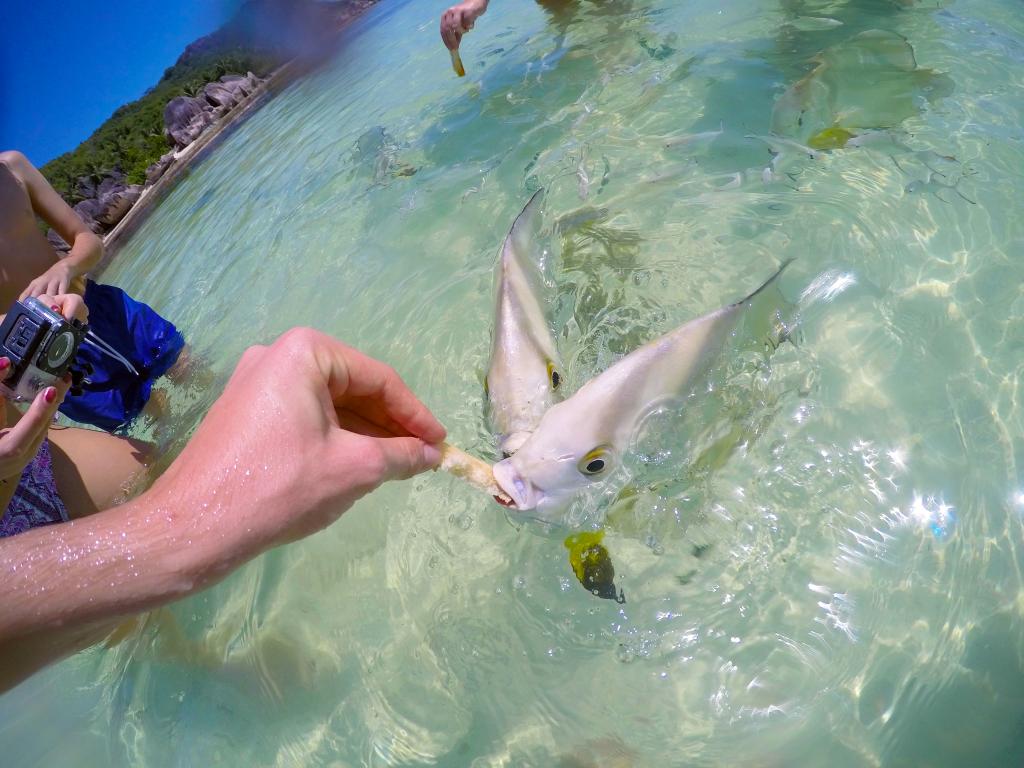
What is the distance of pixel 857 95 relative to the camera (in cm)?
377

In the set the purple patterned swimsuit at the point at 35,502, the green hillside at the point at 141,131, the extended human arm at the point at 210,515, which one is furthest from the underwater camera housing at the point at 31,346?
the green hillside at the point at 141,131

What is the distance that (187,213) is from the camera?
9.36 metres

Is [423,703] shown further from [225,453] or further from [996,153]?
[996,153]

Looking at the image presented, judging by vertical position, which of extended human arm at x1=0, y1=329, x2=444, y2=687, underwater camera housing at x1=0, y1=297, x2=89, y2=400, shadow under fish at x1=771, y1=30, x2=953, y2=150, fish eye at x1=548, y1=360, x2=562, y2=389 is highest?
→ underwater camera housing at x1=0, y1=297, x2=89, y2=400

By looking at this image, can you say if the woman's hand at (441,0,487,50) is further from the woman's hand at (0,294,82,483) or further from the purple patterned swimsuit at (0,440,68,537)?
the purple patterned swimsuit at (0,440,68,537)

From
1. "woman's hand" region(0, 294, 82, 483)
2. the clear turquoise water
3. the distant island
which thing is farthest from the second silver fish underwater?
the distant island

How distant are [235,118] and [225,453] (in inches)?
585

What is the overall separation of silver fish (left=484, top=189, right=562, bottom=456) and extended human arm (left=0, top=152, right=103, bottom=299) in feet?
7.45

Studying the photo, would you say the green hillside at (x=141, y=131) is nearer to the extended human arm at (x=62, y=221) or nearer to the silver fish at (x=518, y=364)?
the extended human arm at (x=62, y=221)

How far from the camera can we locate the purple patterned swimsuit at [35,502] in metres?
2.42

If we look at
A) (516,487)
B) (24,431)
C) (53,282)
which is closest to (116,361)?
(53,282)

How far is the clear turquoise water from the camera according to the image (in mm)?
1755

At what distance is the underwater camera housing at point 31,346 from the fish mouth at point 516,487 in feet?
6.14

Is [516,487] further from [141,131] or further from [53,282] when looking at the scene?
[141,131]
